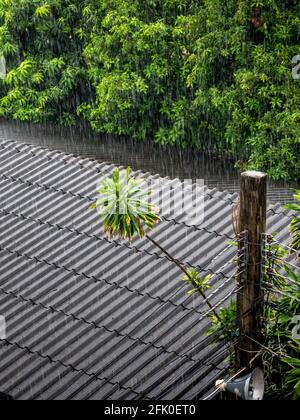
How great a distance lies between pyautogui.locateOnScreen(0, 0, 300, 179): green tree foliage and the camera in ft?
54.1

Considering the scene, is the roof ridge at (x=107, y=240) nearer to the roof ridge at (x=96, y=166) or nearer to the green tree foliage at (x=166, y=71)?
the roof ridge at (x=96, y=166)

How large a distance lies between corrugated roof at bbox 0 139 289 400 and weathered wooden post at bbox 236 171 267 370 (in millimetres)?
287

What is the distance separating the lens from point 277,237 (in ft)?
29.6

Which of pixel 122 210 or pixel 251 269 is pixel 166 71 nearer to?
pixel 122 210

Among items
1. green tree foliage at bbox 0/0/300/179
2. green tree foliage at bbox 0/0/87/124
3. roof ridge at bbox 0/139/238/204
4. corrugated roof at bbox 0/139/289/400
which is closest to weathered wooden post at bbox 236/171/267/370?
corrugated roof at bbox 0/139/289/400

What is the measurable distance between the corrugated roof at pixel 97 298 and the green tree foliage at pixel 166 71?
667 centimetres

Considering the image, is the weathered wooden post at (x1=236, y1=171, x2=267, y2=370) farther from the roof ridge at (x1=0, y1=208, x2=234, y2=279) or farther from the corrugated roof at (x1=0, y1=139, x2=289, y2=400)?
the roof ridge at (x1=0, y1=208, x2=234, y2=279)

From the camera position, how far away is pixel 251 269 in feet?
21.1

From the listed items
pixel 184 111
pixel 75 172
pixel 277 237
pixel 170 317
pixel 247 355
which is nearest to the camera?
pixel 247 355

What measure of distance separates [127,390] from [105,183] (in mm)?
1875

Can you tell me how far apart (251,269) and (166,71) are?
1214 centimetres

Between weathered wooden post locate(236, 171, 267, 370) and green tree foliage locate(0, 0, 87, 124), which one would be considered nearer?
weathered wooden post locate(236, 171, 267, 370)
